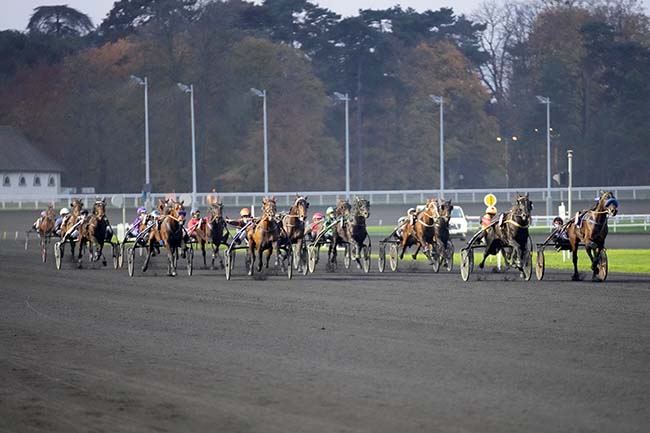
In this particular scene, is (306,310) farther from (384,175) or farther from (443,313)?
(384,175)

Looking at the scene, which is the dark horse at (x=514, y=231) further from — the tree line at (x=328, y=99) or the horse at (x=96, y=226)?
the tree line at (x=328, y=99)

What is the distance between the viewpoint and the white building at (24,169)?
254 ft

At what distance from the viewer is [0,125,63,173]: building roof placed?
77.4 m

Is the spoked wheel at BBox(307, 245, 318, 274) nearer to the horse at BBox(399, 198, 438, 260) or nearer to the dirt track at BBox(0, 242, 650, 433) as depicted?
the horse at BBox(399, 198, 438, 260)

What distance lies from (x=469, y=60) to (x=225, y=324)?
245 ft

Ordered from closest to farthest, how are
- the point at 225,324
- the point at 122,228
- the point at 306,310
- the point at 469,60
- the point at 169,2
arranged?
the point at 225,324 < the point at 306,310 < the point at 122,228 < the point at 169,2 < the point at 469,60

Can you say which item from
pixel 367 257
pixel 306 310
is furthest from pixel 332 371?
pixel 367 257

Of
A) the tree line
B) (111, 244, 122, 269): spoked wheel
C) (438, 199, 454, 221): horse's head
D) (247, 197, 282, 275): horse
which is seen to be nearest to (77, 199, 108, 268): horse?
(111, 244, 122, 269): spoked wheel

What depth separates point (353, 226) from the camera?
2644cm

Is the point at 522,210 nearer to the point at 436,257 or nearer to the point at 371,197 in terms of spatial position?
the point at 436,257

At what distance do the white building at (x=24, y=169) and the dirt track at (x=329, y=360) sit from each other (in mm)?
58369

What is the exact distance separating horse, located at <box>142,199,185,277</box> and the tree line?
161ft

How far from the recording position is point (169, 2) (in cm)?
8256

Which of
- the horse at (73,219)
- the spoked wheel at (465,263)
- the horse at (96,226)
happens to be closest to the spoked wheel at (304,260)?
the spoked wheel at (465,263)
